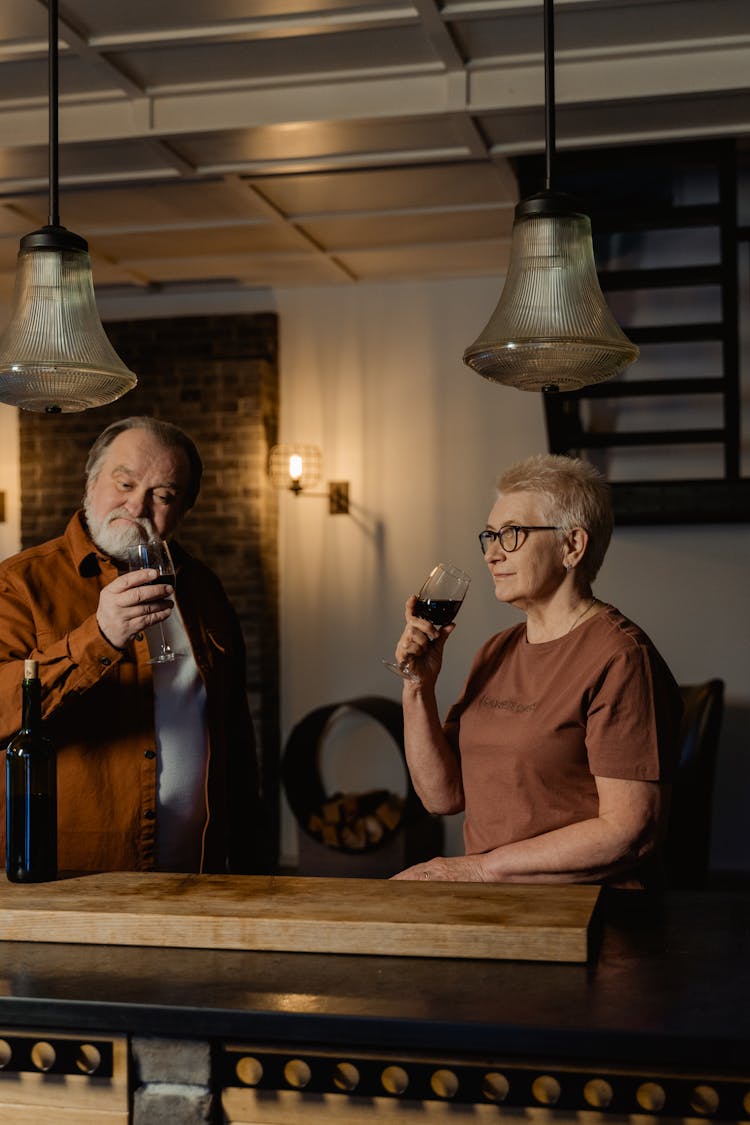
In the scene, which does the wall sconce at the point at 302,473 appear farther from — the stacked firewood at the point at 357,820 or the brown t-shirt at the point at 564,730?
the brown t-shirt at the point at 564,730

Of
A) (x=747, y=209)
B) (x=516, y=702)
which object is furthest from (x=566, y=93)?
(x=516, y=702)

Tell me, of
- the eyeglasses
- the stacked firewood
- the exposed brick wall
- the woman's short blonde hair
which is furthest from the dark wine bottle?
the exposed brick wall

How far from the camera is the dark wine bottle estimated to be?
2.01 meters

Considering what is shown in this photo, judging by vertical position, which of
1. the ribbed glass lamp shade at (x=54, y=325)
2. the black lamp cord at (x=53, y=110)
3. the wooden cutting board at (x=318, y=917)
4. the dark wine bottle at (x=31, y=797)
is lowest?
the wooden cutting board at (x=318, y=917)

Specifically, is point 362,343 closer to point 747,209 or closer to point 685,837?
point 747,209

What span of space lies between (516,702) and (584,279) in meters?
0.78

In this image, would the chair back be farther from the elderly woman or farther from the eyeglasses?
the eyeglasses

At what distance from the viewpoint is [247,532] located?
20.6 ft

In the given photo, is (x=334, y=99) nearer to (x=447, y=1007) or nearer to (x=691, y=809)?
(x=691, y=809)

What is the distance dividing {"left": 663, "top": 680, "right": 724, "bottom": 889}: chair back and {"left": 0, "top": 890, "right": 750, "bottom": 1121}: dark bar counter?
9.28 feet

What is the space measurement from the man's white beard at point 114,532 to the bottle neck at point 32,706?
0.60m

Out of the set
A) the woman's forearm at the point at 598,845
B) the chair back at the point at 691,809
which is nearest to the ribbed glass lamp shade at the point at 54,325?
the woman's forearm at the point at 598,845

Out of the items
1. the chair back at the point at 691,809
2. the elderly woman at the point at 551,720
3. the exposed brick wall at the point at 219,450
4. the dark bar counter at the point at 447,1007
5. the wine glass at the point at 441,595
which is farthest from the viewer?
the exposed brick wall at the point at 219,450

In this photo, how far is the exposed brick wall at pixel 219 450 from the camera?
6.26 m
